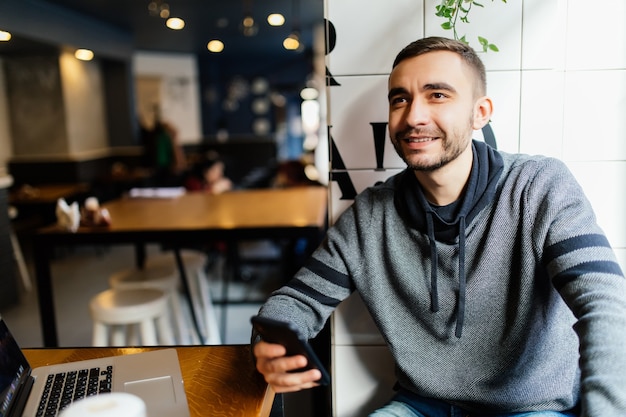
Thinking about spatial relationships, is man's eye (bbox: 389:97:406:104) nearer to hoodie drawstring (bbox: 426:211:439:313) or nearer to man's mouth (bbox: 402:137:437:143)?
man's mouth (bbox: 402:137:437:143)

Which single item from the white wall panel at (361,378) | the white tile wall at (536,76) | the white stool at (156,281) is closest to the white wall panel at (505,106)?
the white tile wall at (536,76)

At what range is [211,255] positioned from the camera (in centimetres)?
580

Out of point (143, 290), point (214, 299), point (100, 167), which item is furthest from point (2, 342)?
point (100, 167)

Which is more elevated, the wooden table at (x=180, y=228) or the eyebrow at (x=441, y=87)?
the eyebrow at (x=441, y=87)

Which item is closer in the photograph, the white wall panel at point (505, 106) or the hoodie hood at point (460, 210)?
the hoodie hood at point (460, 210)

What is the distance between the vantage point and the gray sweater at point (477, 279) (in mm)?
1181

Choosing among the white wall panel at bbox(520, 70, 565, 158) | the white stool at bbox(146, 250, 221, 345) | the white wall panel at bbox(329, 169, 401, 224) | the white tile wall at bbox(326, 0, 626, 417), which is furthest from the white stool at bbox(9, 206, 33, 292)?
the white wall panel at bbox(520, 70, 565, 158)

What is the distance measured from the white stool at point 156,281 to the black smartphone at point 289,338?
6.25 ft

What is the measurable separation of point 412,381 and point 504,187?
531 millimetres

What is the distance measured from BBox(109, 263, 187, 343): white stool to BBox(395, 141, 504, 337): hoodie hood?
1.89 meters

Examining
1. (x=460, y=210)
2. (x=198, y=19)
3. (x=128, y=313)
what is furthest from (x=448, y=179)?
(x=198, y=19)

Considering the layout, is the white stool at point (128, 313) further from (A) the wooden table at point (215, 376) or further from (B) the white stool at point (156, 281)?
(A) the wooden table at point (215, 376)

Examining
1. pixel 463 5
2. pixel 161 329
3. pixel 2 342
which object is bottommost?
pixel 161 329

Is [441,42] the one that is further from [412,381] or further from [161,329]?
[161,329]
